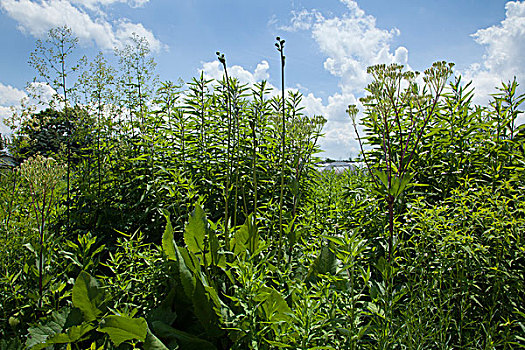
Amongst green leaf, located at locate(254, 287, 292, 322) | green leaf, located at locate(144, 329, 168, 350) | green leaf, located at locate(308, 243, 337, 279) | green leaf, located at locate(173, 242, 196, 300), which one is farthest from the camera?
green leaf, located at locate(308, 243, 337, 279)

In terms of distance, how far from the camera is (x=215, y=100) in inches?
117

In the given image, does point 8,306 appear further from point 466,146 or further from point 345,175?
point 345,175

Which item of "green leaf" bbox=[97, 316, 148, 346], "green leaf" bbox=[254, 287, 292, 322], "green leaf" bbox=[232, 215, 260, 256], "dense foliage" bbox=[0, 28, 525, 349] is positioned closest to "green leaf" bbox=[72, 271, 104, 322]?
"dense foliage" bbox=[0, 28, 525, 349]

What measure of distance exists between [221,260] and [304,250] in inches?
23.5

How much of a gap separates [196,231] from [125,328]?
0.59 m

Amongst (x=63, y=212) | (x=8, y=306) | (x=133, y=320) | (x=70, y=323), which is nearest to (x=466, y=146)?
(x=133, y=320)

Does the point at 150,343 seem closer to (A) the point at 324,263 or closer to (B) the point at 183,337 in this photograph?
(B) the point at 183,337

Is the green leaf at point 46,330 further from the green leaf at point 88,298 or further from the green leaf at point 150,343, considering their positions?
the green leaf at point 150,343

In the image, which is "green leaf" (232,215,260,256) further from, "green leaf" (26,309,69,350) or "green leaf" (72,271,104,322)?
"green leaf" (26,309,69,350)

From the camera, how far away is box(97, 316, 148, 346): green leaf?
1.39 metres

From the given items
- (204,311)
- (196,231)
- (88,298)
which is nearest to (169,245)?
(196,231)

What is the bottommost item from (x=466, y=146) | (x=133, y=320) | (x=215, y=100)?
(x=133, y=320)

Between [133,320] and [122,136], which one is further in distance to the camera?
[122,136]

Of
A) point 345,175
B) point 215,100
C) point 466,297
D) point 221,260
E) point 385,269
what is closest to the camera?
A: point 385,269
